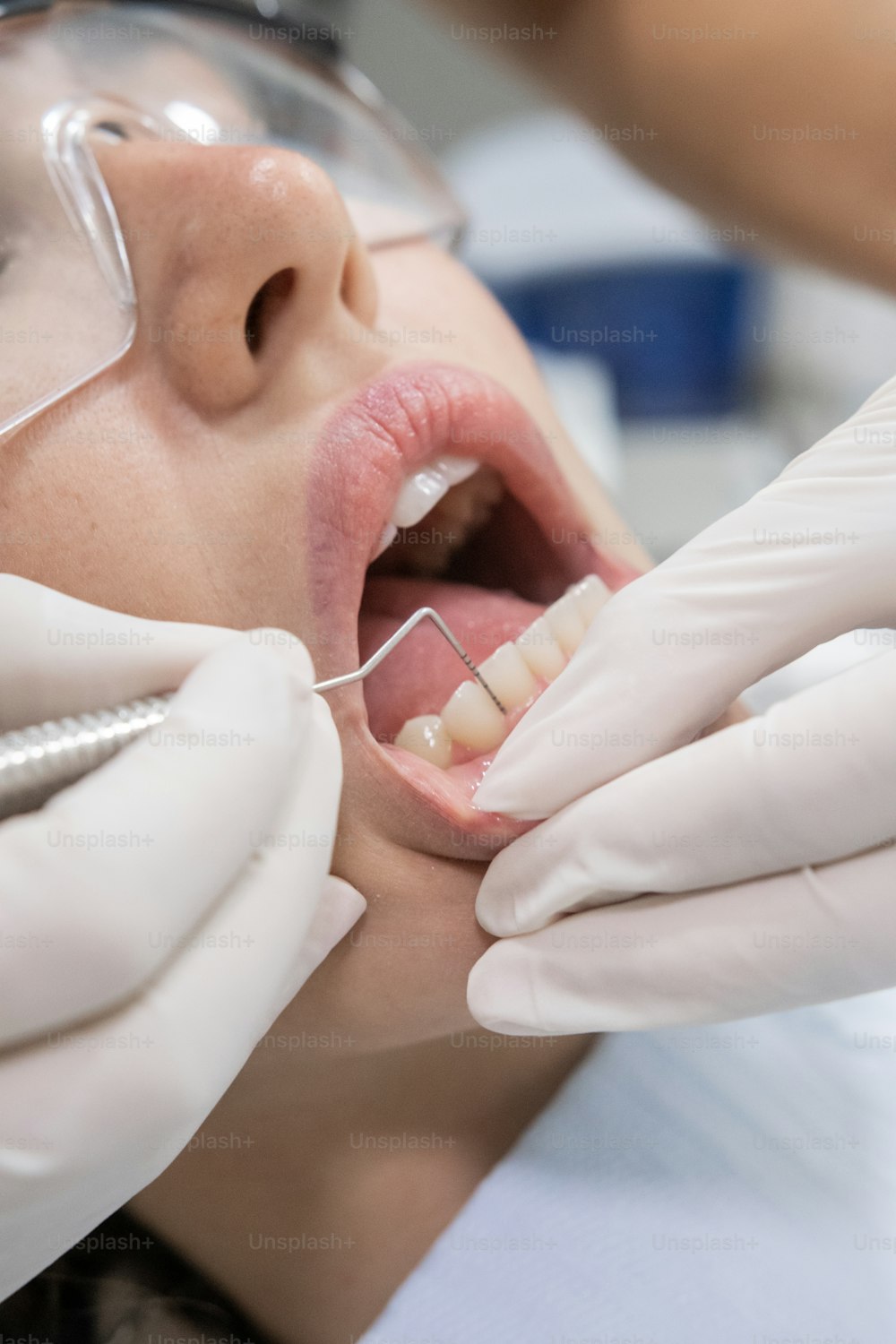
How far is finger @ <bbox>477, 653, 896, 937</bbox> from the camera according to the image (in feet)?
2.36

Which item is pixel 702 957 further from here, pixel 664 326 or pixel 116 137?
pixel 664 326

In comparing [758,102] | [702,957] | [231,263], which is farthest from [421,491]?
[758,102]

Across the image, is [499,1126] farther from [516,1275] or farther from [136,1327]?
[136,1327]

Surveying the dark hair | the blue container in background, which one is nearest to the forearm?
the blue container in background

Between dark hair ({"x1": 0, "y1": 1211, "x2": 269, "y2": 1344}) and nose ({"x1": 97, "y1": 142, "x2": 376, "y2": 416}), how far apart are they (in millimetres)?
870

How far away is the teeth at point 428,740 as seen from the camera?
93 cm

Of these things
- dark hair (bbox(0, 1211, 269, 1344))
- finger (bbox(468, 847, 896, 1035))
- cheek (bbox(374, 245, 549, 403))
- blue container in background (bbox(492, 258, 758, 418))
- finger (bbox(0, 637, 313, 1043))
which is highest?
cheek (bbox(374, 245, 549, 403))

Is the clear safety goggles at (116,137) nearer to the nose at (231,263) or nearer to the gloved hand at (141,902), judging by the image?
the nose at (231,263)

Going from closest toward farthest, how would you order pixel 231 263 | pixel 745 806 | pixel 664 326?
pixel 745 806 < pixel 231 263 < pixel 664 326

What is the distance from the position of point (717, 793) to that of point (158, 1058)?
1.30ft

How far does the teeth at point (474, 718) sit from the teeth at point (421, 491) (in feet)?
0.51

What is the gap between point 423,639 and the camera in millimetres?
1011

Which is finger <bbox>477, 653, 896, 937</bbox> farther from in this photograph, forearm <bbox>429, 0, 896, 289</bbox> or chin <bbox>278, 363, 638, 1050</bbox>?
forearm <bbox>429, 0, 896, 289</bbox>

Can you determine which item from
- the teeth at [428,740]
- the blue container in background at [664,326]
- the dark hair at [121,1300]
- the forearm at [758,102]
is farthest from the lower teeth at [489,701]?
the blue container in background at [664,326]
